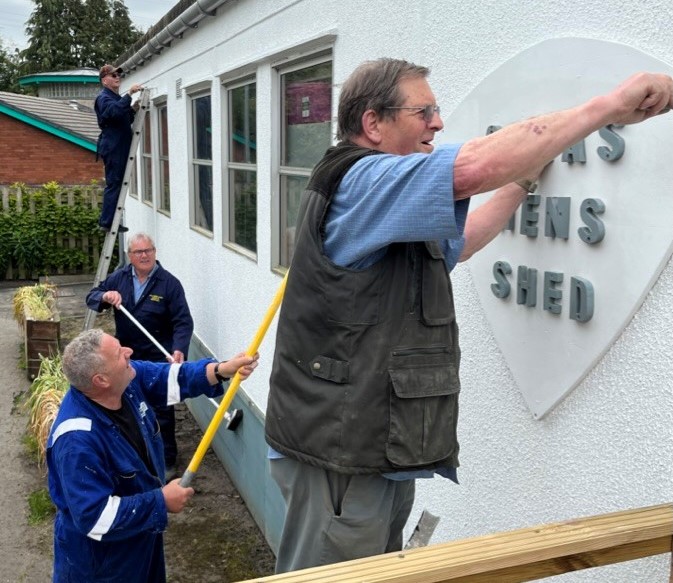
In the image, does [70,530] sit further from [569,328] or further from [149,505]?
→ [569,328]

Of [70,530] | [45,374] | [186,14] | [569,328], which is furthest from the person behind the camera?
[45,374]

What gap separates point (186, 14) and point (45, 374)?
11.3 feet

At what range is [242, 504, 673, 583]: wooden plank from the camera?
1.34m

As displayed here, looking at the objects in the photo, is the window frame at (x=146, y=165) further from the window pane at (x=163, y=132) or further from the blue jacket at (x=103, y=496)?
the blue jacket at (x=103, y=496)

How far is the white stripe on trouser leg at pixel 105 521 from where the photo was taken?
2768 millimetres

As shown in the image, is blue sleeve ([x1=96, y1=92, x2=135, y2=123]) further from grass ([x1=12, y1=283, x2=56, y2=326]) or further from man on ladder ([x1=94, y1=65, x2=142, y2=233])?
grass ([x1=12, y1=283, x2=56, y2=326])

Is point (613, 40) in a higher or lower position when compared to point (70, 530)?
higher

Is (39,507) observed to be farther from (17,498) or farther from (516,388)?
(516,388)

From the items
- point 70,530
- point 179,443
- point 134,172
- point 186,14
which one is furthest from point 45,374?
point 134,172

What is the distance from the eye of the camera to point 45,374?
6996mm

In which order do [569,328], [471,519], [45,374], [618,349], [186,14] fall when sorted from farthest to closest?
[45,374] → [186,14] → [471,519] → [569,328] → [618,349]

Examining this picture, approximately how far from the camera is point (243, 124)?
5.36 meters

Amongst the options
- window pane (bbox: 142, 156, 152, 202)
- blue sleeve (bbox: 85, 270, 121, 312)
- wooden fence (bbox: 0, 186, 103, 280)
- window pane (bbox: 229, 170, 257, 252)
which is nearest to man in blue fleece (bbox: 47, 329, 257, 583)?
window pane (bbox: 229, 170, 257, 252)

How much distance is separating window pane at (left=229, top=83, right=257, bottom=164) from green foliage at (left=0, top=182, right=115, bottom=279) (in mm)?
9449
